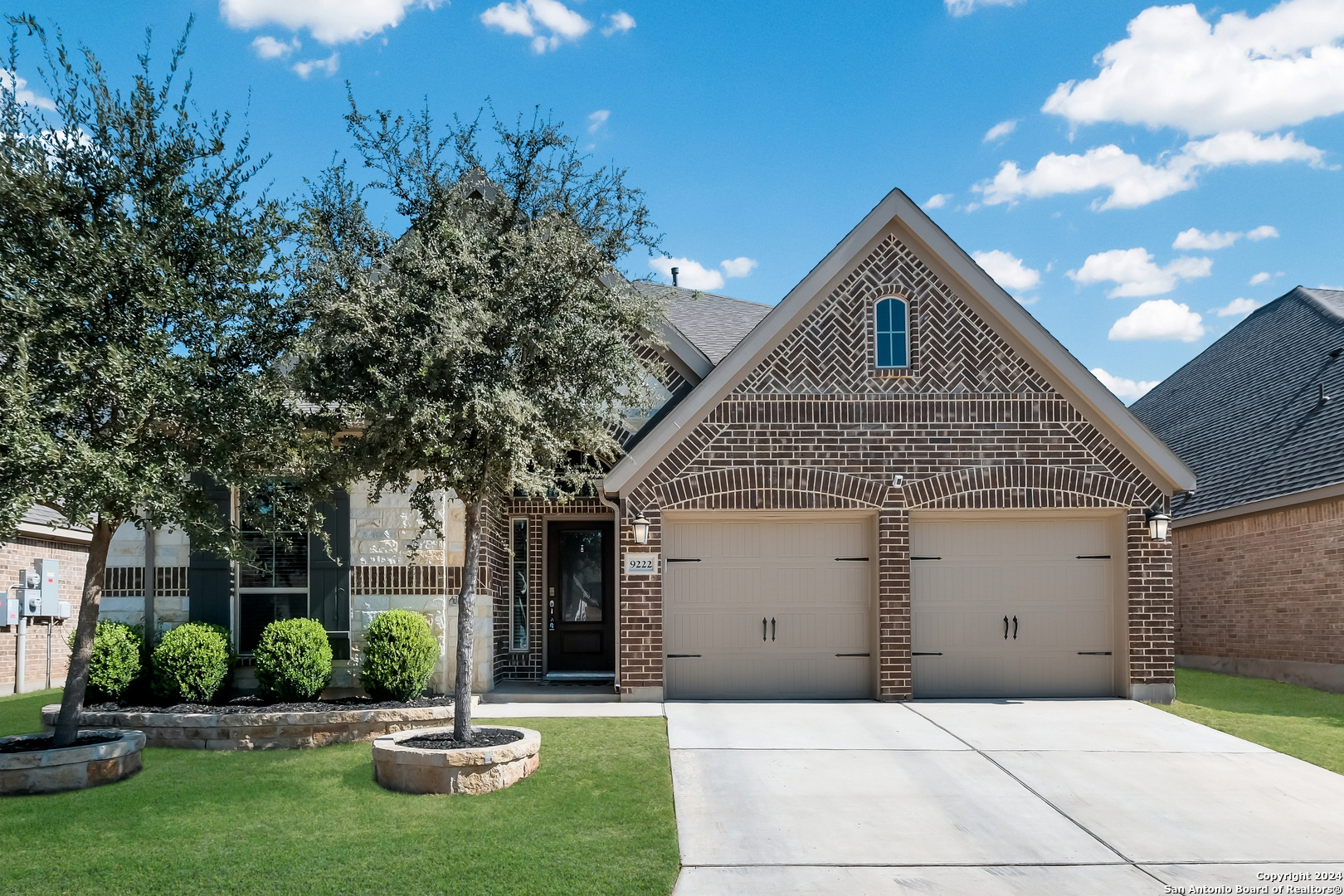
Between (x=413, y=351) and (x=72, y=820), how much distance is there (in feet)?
14.0

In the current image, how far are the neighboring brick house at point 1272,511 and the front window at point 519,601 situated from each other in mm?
10899

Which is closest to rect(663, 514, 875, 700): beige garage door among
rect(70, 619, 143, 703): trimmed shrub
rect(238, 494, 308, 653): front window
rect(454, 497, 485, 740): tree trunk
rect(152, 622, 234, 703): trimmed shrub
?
rect(454, 497, 485, 740): tree trunk

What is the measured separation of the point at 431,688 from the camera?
1155cm

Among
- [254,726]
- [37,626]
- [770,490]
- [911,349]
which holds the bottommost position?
[254,726]

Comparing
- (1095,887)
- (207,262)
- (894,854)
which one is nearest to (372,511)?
(207,262)

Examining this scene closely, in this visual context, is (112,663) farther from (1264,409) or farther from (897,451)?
(1264,409)

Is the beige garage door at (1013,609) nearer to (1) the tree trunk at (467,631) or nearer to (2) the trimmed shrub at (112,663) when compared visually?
(1) the tree trunk at (467,631)

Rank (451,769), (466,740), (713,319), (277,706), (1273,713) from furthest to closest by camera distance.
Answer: (713,319) → (1273,713) → (277,706) → (466,740) → (451,769)

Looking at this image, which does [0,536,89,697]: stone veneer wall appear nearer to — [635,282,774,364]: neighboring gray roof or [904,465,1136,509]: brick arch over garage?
[635,282,774,364]: neighboring gray roof

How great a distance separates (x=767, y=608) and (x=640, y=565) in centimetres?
171

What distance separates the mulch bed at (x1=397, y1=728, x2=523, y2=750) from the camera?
802 cm

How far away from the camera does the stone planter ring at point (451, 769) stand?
7.64m

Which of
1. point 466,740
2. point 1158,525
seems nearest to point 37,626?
point 466,740

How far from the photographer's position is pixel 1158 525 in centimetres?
1166
